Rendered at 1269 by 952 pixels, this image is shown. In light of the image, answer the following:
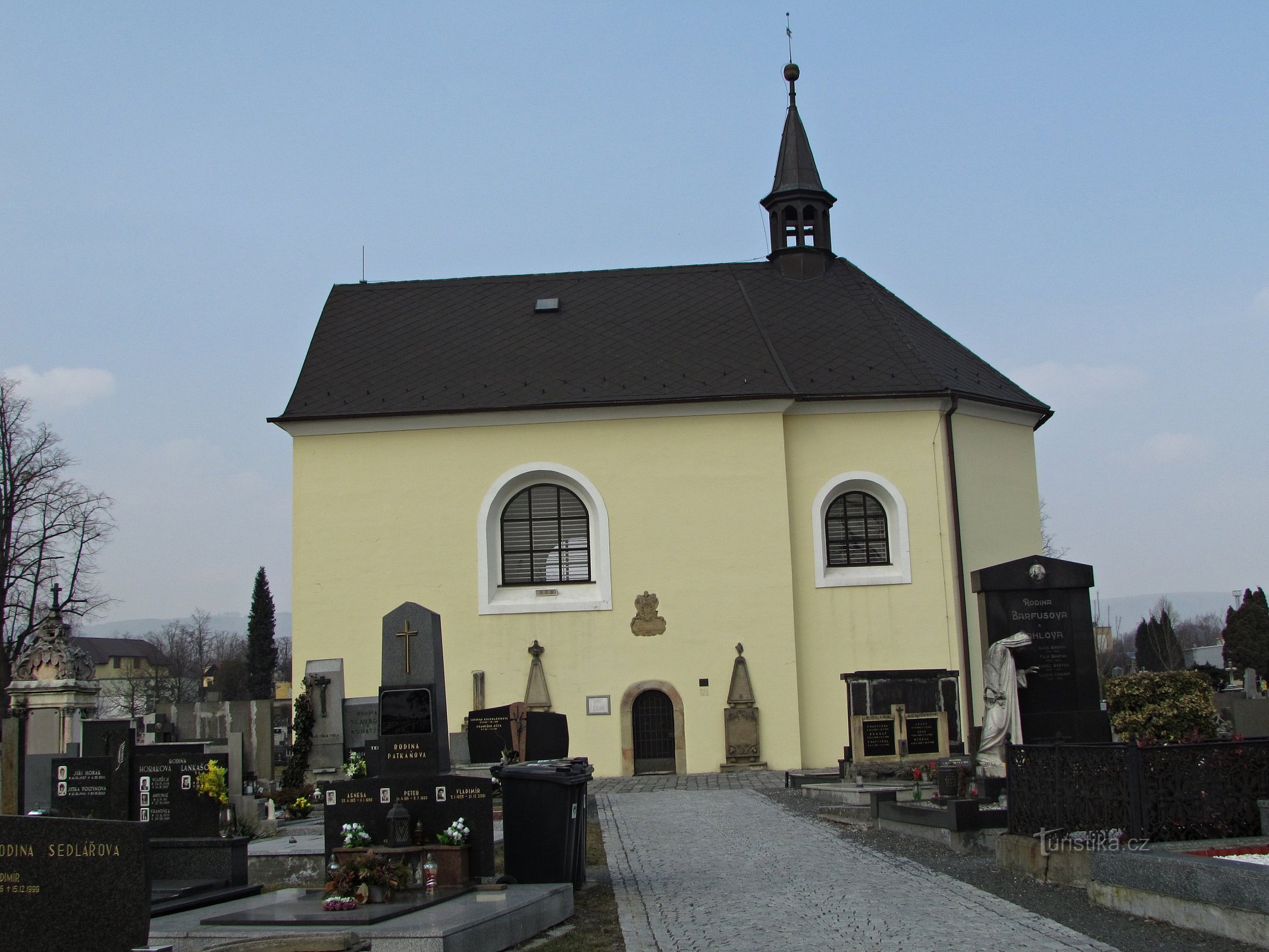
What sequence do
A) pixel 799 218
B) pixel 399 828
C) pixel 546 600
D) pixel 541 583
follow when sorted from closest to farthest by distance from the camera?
1. pixel 399 828
2. pixel 546 600
3. pixel 541 583
4. pixel 799 218

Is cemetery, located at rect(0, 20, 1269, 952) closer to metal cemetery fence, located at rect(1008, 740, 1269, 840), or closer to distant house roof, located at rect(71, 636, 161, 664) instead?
metal cemetery fence, located at rect(1008, 740, 1269, 840)

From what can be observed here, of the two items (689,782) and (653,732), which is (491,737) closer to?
(689,782)

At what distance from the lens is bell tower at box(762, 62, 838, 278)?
26469 millimetres

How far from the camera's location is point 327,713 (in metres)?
19.7

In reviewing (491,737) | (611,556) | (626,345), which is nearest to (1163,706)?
(491,737)

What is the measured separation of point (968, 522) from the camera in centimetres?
2211

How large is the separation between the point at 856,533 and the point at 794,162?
30.9 feet

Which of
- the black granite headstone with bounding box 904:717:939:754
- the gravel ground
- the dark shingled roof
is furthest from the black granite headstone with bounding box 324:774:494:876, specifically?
the dark shingled roof

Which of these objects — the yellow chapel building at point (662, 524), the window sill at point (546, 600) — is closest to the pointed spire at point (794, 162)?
the yellow chapel building at point (662, 524)

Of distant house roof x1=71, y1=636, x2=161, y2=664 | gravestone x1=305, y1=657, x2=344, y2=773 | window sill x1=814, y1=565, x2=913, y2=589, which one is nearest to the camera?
gravestone x1=305, y1=657, x2=344, y2=773

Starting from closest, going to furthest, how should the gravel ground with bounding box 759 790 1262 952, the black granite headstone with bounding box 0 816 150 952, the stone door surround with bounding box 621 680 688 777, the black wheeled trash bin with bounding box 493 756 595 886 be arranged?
1. the black granite headstone with bounding box 0 816 150 952
2. the gravel ground with bounding box 759 790 1262 952
3. the black wheeled trash bin with bounding box 493 756 595 886
4. the stone door surround with bounding box 621 680 688 777

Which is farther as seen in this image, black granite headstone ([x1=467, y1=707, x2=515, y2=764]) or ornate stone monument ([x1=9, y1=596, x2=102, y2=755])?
ornate stone monument ([x1=9, y1=596, x2=102, y2=755])

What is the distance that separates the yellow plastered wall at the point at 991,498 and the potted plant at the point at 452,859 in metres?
14.8

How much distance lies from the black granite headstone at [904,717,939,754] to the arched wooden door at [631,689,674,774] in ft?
17.6
